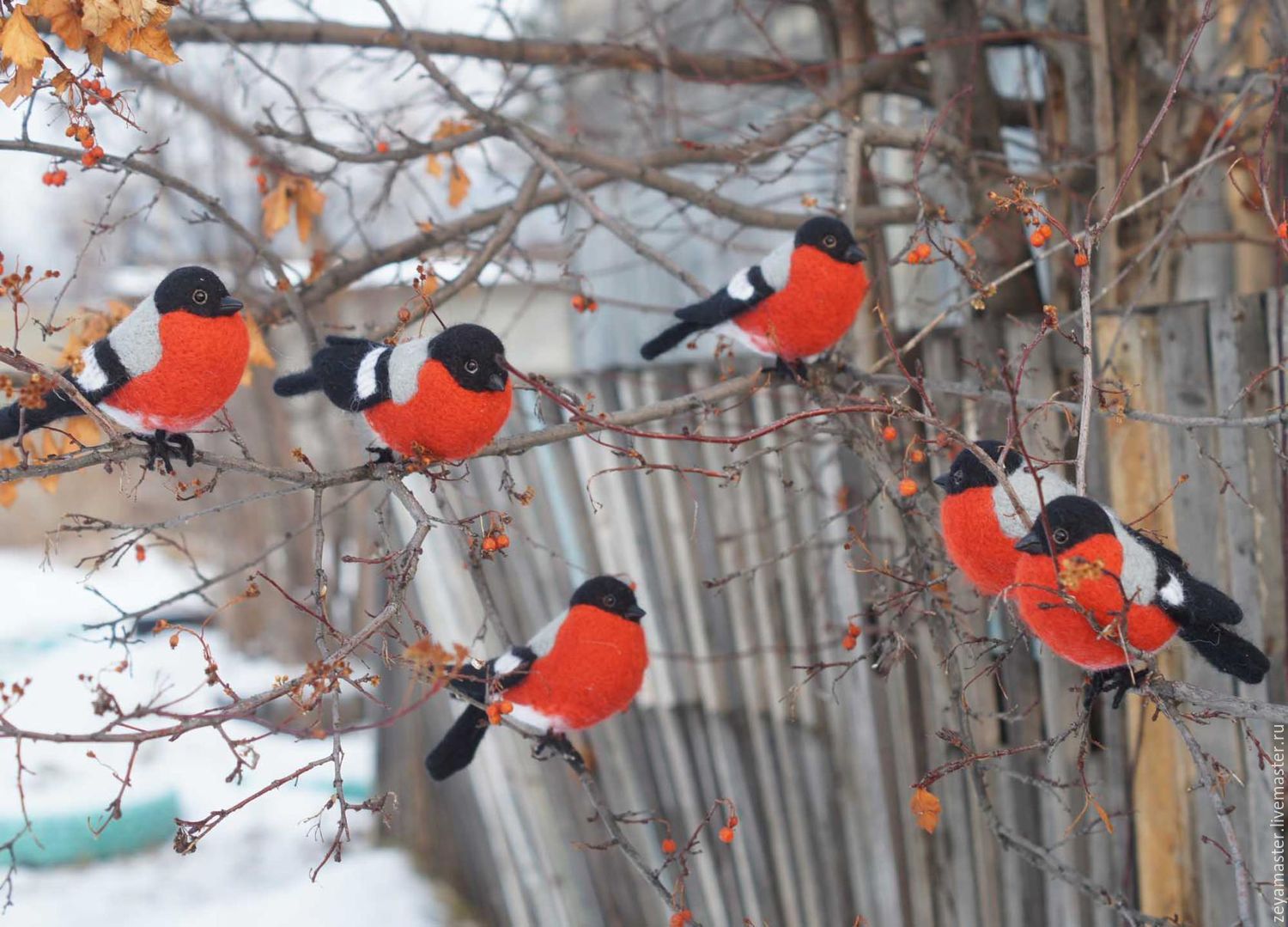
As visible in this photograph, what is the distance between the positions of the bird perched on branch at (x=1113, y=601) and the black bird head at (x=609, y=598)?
0.72m

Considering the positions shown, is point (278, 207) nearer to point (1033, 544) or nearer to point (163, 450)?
point (163, 450)

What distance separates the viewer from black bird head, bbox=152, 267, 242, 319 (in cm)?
162

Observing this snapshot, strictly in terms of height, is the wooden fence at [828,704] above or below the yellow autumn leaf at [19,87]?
below

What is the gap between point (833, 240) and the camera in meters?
2.02

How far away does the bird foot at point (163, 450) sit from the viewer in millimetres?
1713

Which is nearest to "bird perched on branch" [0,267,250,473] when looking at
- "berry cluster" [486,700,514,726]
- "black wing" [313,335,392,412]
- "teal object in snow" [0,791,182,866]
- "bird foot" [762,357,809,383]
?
"black wing" [313,335,392,412]

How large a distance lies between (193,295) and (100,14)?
37cm

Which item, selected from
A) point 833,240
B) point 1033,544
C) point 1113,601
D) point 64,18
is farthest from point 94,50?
point 1113,601

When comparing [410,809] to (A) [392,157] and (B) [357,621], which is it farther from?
(A) [392,157]

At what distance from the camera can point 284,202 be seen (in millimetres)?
2582

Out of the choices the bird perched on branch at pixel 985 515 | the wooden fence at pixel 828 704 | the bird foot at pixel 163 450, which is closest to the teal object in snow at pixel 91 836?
the wooden fence at pixel 828 704

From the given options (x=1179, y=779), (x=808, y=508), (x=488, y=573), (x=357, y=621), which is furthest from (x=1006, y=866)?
(x=357, y=621)

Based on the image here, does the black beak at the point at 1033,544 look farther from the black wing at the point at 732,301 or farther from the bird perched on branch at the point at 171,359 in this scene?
the bird perched on branch at the point at 171,359

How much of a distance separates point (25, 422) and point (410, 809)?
4.22 m
